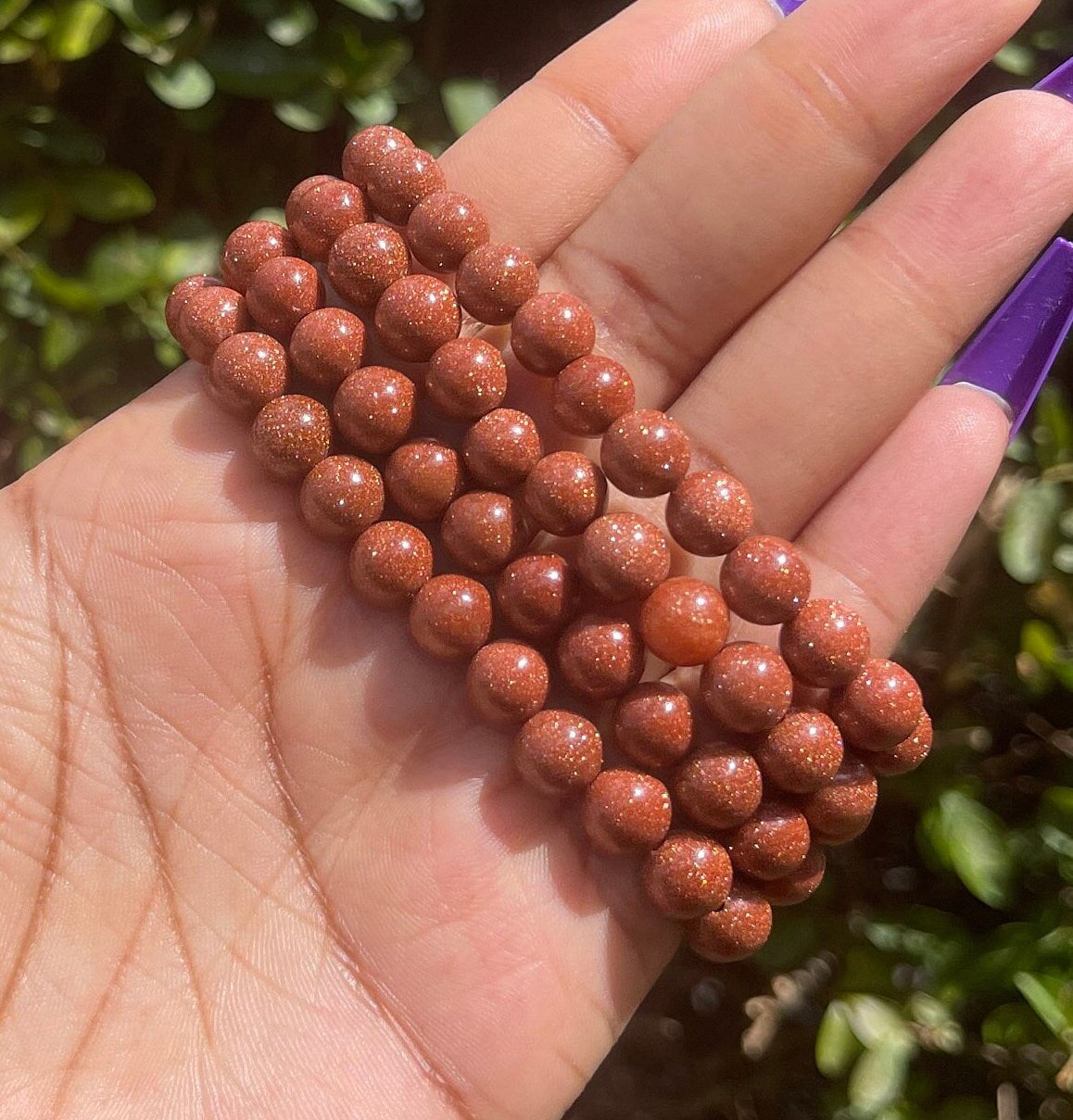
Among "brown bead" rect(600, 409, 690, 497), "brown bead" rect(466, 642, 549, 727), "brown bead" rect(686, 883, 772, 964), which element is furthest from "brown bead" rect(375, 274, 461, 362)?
"brown bead" rect(686, 883, 772, 964)

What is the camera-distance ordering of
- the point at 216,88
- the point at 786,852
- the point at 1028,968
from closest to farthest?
1. the point at 786,852
2. the point at 1028,968
3. the point at 216,88

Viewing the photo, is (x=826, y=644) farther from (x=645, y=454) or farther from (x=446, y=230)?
(x=446, y=230)

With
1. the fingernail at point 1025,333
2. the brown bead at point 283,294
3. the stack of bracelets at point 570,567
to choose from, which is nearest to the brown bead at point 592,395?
the stack of bracelets at point 570,567

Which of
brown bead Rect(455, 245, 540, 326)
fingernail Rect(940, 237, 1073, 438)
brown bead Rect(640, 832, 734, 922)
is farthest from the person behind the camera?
fingernail Rect(940, 237, 1073, 438)

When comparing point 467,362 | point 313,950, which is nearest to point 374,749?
point 313,950

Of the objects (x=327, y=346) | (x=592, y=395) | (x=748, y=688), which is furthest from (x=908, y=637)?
(x=327, y=346)

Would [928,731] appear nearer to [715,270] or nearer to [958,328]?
[958,328]

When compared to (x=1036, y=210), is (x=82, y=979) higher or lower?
lower

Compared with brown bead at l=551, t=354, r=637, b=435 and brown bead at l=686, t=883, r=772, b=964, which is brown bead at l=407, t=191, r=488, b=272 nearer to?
brown bead at l=551, t=354, r=637, b=435
